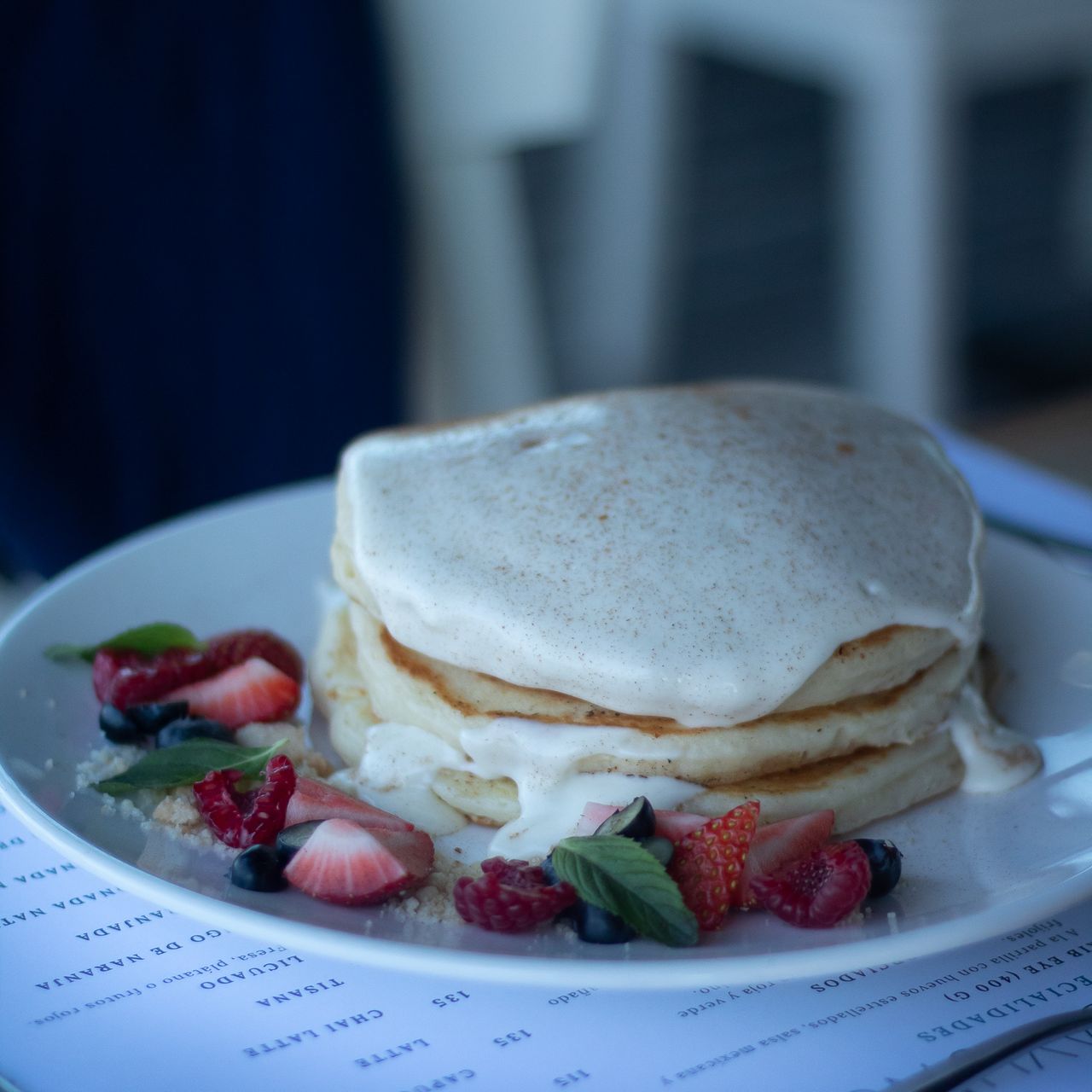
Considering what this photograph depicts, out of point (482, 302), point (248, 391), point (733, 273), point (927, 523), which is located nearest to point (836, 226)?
point (733, 273)

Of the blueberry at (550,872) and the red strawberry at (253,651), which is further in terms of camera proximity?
the red strawberry at (253,651)

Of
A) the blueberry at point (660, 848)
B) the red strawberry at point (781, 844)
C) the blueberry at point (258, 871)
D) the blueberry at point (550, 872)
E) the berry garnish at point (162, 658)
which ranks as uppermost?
the berry garnish at point (162, 658)

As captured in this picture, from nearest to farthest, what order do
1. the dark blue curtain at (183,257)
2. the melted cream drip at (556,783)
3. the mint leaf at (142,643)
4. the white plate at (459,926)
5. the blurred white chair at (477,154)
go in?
the white plate at (459,926) < the melted cream drip at (556,783) < the mint leaf at (142,643) < the dark blue curtain at (183,257) < the blurred white chair at (477,154)

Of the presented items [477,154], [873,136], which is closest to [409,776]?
[477,154]

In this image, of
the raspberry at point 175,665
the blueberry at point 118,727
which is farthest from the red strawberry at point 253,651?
the blueberry at point 118,727

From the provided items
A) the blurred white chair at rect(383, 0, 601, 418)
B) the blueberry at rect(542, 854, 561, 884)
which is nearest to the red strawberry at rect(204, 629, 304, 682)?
the blueberry at rect(542, 854, 561, 884)

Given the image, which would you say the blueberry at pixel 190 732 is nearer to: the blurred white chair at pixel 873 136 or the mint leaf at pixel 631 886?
the mint leaf at pixel 631 886
